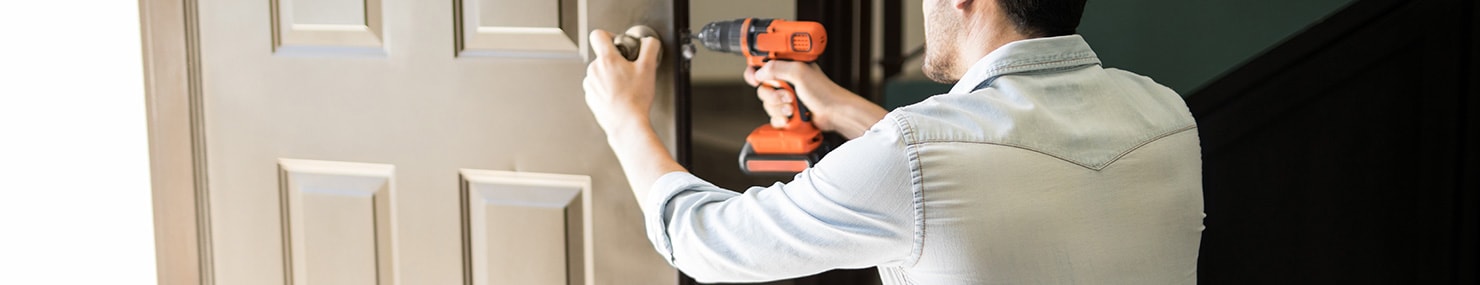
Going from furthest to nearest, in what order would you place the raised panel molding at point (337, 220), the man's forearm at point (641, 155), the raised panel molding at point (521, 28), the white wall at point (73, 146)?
the white wall at point (73, 146), the raised panel molding at point (337, 220), the raised panel molding at point (521, 28), the man's forearm at point (641, 155)

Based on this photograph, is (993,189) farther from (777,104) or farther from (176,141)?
(176,141)

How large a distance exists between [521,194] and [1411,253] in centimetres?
143

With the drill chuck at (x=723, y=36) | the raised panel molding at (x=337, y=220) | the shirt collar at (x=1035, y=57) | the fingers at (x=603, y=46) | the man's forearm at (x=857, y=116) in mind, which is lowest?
the raised panel molding at (x=337, y=220)

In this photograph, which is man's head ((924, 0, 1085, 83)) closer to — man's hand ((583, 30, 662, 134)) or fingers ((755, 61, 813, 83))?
fingers ((755, 61, 813, 83))

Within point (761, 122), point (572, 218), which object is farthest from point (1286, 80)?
point (572, 218)

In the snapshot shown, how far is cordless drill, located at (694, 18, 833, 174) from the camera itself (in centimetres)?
144

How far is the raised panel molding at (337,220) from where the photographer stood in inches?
70.8

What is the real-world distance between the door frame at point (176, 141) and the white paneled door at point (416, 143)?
0.07 feet

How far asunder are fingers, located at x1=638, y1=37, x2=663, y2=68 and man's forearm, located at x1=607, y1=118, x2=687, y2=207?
11 centimetres

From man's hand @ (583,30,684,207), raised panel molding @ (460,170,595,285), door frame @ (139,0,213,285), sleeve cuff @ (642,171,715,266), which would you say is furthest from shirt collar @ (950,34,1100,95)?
door frame @ (139,0,213,285)

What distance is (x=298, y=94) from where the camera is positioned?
5.87ft

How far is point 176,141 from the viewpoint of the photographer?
6.23 ft

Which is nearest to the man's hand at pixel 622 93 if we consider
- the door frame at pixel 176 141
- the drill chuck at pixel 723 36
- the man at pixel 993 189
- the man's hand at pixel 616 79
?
the man's hand at pixel 616 79

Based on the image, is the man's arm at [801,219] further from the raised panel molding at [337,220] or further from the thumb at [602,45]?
the raised panel molding at [337,220]
